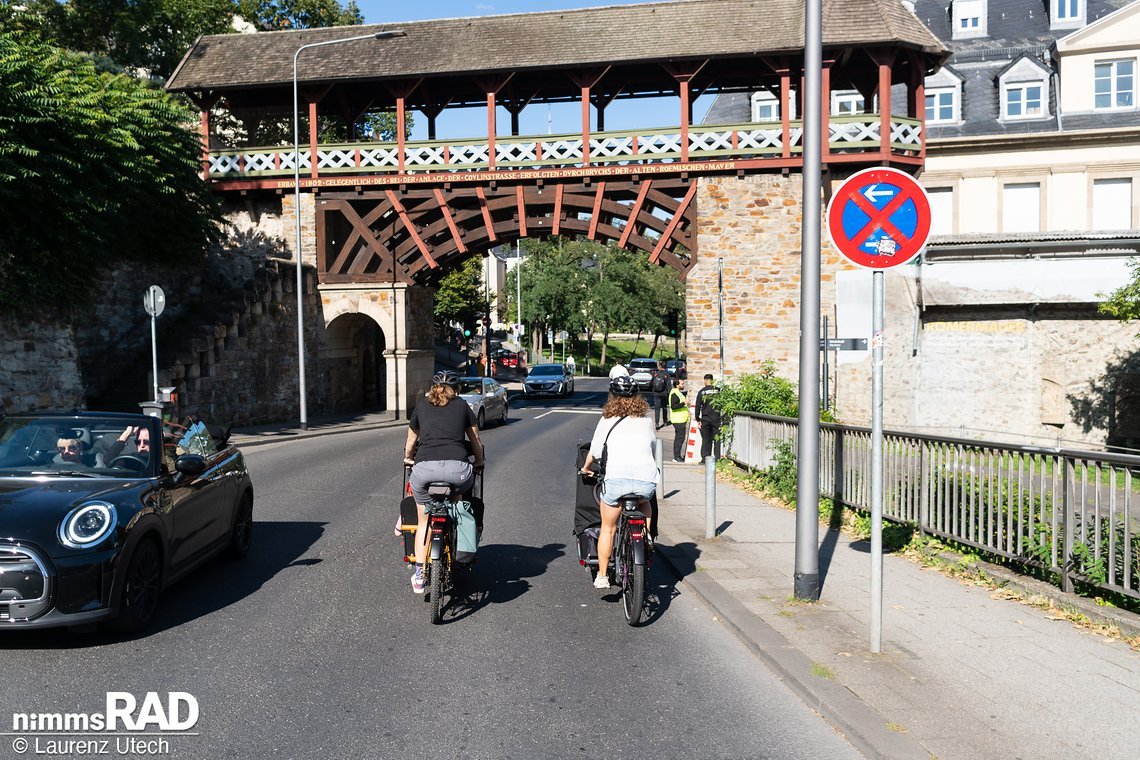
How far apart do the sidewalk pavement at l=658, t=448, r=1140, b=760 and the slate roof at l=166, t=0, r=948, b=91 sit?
20726 mm

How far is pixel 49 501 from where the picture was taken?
20.2ft

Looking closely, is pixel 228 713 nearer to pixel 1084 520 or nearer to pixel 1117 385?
pixel 1084 520

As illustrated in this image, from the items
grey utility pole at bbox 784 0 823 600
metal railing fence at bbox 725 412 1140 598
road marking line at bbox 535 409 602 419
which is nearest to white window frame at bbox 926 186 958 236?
road marking line at bbox 535 409 602 419

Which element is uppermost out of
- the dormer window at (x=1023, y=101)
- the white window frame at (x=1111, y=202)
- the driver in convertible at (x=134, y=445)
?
the dormer window at (x=1023, y=101)

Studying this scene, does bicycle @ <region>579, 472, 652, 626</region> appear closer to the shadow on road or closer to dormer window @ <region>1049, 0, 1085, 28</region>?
the shadow on road

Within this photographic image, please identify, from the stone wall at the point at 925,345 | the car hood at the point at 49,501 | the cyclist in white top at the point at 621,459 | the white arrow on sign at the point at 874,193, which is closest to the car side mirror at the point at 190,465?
the car hood at the point at 49,501

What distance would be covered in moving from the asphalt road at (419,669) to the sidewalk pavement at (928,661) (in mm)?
213

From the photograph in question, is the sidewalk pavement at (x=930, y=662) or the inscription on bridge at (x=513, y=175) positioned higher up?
the inscription on bridge at (x=513, y=175)

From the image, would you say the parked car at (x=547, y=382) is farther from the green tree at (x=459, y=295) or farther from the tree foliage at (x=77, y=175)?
the tree foliage at (x=77, y=175)

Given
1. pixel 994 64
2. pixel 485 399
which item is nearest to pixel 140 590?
pixel 485 399

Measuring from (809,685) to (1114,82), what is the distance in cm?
3598

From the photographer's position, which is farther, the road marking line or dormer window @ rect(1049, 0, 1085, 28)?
dormer window @ rect(1049, 0, 1085, 28)

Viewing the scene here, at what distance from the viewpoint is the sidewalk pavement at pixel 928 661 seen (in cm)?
457

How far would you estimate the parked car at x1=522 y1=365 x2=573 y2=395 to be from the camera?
4406cm
